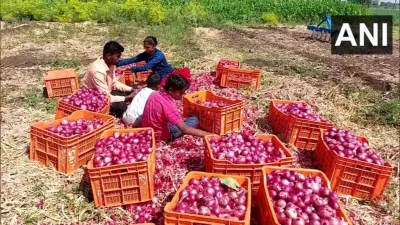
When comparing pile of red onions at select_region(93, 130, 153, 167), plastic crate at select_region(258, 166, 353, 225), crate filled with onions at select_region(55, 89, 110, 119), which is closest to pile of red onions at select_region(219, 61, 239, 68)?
crate filled with onions at select_region(55, 89, 110, 119)

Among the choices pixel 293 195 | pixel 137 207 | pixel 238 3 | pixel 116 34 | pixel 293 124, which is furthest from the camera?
pixel 238 3

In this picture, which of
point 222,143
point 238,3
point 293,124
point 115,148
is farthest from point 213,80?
point 238,3

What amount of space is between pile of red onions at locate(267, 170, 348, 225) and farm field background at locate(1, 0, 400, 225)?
2.92 ft

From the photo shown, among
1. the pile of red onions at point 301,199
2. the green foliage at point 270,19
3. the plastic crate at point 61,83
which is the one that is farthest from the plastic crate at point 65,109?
the green foliage at point 270,19

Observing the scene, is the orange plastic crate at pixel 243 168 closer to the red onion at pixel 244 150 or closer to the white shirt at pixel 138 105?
the red onion at pixel 244 150

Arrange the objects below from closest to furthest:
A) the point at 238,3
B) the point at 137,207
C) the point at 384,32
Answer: the point at 137,207 < the point at 384,32 < the point at 238,3

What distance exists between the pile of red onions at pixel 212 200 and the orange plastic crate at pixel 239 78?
14.4 feet

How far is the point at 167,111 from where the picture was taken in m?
4.78

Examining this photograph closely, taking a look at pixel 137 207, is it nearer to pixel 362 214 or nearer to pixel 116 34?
pixel 362 214

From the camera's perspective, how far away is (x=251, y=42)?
1423cm

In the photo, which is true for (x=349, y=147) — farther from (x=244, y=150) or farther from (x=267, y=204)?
(x=267, y=204)

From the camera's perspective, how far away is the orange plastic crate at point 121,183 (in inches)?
144

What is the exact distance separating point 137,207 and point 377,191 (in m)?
2.98

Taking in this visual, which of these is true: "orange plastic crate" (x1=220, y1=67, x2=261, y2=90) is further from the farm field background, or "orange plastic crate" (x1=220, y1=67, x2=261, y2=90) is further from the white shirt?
the white shirt
